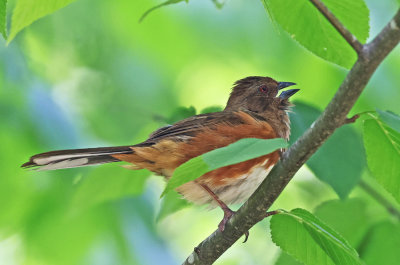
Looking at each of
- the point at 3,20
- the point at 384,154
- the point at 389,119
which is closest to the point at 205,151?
the point at 384,154

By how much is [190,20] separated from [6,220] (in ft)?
9.93

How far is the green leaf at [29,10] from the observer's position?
5.39 feet

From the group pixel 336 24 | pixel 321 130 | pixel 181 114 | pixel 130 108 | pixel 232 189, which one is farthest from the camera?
pixel 130 108

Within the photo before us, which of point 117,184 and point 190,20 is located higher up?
point 190,20

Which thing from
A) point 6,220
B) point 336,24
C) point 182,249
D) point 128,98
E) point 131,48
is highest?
point 336,24

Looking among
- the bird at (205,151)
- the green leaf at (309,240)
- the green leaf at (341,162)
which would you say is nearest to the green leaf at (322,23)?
the green leaf at (309,240)

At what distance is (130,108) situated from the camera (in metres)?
5.12

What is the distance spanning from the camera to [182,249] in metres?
6.61

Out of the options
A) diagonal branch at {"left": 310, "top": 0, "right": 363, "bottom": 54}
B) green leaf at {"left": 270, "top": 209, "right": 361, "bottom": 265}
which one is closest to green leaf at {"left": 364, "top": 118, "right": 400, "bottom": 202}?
green leaf at {"left": 270, "top": 209, "right": 361, "bottom": 265}

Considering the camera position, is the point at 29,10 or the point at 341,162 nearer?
the point at 29,10

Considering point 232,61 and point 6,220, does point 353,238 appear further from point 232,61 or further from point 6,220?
point 232,61

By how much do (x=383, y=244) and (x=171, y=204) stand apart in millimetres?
1312

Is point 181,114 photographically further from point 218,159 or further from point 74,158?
point 218,159

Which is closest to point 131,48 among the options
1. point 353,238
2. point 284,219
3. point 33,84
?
point 33,84
